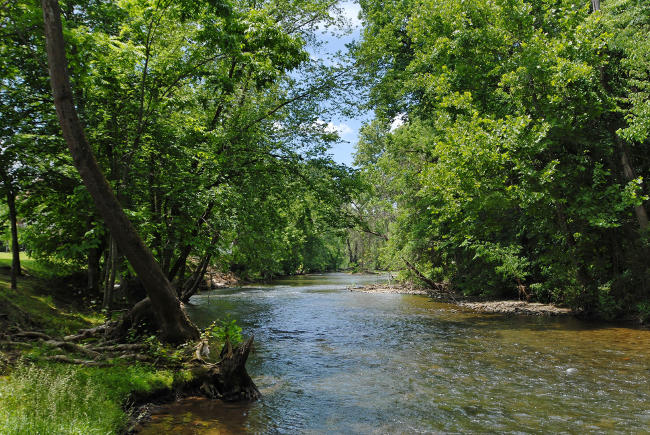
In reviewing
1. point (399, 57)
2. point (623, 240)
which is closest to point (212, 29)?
point (623, 240)

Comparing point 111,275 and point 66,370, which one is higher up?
point 111,275

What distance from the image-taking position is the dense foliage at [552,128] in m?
13.3

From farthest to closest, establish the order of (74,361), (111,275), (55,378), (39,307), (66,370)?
(39,307), (111,275), (74,361), (66,370), (55,378)

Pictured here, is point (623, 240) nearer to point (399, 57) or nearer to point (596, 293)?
point (596, 293)

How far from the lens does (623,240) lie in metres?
14.5

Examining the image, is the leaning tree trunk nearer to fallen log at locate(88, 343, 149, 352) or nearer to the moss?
fallen log at locate(88, 343, 149, 352)

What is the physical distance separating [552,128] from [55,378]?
1599 cm

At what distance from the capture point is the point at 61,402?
4.61 metres

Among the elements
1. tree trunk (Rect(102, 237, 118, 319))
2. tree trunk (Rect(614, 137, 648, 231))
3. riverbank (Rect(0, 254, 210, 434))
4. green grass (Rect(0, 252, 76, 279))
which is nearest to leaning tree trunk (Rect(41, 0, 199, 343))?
riverbank (Rect(0, 254, 210, 434))

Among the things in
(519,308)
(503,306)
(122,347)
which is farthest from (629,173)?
(122,347)

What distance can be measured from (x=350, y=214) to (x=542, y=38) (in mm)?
9473

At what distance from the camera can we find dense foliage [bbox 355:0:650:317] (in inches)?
523

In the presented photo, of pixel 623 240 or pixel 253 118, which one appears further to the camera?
pixel 623 240

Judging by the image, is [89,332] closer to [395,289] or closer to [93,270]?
[93,270]
